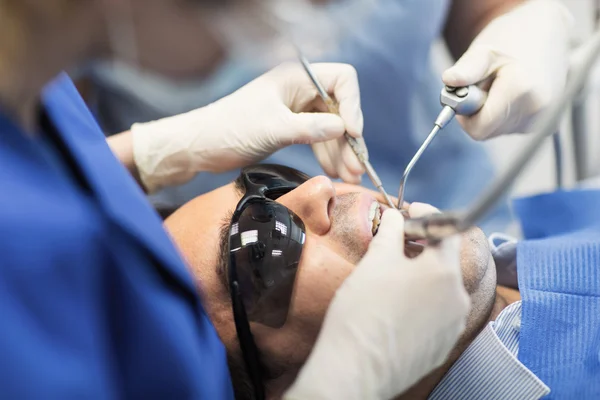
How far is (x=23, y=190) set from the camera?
23.0 inches

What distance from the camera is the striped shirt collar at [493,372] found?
912 millimetres

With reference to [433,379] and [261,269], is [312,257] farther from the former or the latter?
[433,379]

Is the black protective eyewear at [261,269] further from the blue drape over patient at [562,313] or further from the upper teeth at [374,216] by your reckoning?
the blue drape over patient at [562,313]

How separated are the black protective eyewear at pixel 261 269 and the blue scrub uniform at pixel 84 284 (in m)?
0.14

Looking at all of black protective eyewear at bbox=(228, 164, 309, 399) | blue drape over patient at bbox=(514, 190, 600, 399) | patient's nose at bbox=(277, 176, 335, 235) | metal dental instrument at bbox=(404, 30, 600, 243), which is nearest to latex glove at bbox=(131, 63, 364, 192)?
patient's nose at bbox=(277, 176, 335, 235)

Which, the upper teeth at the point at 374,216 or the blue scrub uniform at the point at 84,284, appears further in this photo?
the upper teeth at the point at 374,216

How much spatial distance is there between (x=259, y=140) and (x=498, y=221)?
0.84 metres

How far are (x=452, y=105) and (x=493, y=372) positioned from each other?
487 millimetres

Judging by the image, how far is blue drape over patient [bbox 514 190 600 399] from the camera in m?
0.93

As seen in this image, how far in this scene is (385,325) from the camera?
77cm

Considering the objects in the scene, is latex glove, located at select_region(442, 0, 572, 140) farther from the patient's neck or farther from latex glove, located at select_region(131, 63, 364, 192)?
the patient's neck

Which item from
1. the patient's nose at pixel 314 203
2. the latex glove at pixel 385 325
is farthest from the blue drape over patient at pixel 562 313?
the patient's nose at pixel 314 203

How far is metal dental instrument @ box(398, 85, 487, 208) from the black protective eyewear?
0.24 metres

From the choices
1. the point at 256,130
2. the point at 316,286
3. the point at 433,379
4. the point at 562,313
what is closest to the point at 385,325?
the point at 316,286
